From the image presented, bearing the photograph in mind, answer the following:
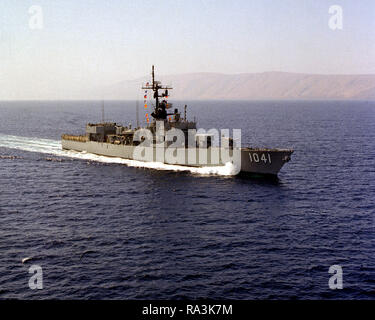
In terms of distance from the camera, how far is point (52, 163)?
227 ft

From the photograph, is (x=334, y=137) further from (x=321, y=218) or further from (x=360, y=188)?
(x=321, y=218)

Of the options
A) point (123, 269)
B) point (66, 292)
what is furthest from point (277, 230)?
point (66, 292)

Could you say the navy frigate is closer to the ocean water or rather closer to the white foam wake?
the white foam wake

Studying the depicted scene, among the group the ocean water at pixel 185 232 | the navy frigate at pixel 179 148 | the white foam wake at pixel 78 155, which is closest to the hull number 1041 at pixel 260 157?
the navy frigate at pixel 179 148

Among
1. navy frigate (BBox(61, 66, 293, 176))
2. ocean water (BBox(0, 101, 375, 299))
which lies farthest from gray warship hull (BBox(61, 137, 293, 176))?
ocean water (BBox(0, 101, 375, 299))

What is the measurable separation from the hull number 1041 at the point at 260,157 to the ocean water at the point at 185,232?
3.78 meters

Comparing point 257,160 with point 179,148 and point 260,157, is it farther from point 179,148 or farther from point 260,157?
point 179,148

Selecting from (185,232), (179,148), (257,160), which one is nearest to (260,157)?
(257,160)

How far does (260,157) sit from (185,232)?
24.5 metres

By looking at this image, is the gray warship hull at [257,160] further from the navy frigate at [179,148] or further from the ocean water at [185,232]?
the ocean water at [185,232]

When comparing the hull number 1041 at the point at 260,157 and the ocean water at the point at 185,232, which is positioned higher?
the hull number 1041 at the point at 260,157

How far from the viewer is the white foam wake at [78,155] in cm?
5884

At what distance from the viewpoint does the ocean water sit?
83.9 feet

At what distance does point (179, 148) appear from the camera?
62312mm
